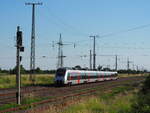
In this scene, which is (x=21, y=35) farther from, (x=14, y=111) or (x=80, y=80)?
(x=80, y=80)

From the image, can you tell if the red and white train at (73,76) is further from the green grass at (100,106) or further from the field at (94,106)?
the green grass at (100,106)

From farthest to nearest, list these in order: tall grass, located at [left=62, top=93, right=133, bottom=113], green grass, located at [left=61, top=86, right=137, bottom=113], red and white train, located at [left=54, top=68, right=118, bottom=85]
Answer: red and white train, located at [left=54, top=68, right=118, bottom=85] → green grass, located at [left=61, top=86, right=137, bottom=113] → tall grass, located at [left=62, top=93, right=133, bottom=113]

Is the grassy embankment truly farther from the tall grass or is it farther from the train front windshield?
the train front windshield

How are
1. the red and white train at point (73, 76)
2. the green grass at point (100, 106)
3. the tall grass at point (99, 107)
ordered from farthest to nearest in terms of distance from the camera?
1. the red and white train at point (73, 76)
2. the green grass at point (100, 106)
3. the tall grass at point (99, 107)

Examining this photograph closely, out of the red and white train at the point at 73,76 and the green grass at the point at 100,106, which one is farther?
the red and white train at the point at 73,76

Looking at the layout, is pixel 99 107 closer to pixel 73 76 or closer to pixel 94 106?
pixel 94 106

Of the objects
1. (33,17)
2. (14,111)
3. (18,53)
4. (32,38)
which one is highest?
(33,17)

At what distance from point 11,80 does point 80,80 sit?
11.6 meters

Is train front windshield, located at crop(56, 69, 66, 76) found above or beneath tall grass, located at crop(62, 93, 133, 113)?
above

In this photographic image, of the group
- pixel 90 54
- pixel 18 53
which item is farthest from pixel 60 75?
pixel 90 54

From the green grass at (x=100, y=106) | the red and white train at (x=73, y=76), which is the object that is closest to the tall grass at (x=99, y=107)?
the green grass at (x=100, y=106)

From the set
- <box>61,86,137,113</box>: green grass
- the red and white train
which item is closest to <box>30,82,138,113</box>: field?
<box>61,86,137,113</box>: green grass

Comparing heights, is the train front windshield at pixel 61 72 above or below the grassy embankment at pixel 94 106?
above

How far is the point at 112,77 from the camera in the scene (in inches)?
3403
